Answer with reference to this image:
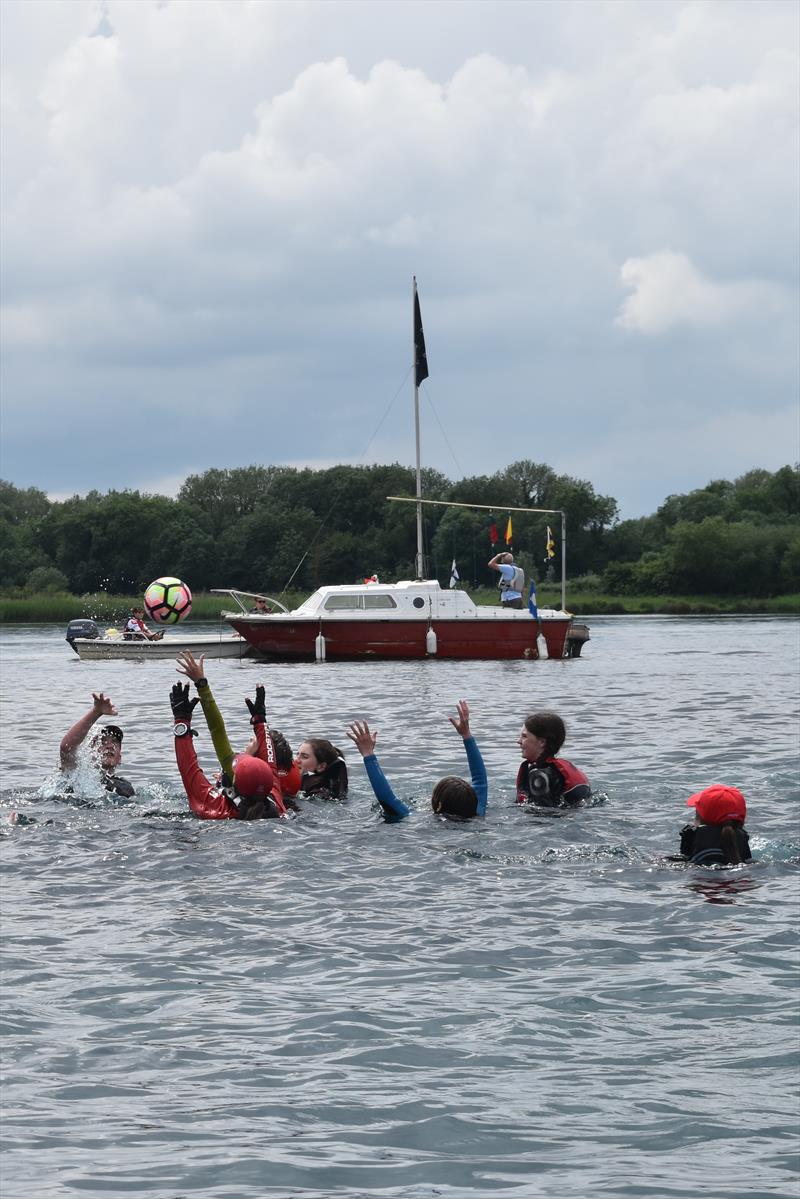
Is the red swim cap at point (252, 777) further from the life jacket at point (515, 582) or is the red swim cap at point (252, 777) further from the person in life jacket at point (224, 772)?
the life jacket at point (515, 582)

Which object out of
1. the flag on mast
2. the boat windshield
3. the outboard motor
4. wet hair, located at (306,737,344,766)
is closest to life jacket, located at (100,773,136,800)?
wet hair, located at (306,737,344,766)

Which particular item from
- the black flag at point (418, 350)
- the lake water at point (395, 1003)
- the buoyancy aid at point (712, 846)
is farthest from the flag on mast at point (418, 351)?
the buoyancy aid at point (712, 846)

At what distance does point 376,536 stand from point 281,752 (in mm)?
120259

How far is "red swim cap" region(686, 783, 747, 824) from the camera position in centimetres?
1141

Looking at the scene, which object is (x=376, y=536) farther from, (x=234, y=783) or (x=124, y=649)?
(x=234, y=783)

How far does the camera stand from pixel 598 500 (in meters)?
143

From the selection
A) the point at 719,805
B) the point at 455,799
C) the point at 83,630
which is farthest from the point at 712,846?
the point at 83,630

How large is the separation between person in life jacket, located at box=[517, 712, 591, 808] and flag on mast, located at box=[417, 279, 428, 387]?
4027cm

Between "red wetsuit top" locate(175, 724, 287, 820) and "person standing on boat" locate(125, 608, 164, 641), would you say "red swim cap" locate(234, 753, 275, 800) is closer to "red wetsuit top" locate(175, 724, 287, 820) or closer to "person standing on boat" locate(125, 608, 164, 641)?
"red wetsuit top" locate(175, 724, 287, 820)

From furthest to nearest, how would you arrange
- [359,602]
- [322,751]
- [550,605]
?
1. [550,605]
2. [359,602]
3. [322,751]

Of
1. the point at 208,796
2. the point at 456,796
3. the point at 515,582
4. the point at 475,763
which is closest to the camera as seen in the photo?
the point at 475,763

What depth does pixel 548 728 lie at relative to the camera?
13.6 m

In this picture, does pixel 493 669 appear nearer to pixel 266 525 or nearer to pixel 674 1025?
pixel 674 1025

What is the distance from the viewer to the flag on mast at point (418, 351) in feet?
176
